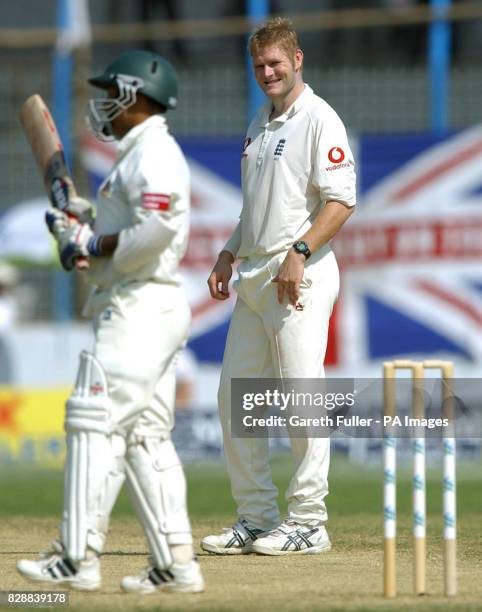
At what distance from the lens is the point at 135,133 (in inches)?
200

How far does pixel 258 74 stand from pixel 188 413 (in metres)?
6.55

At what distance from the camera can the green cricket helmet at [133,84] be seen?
16.7 feet

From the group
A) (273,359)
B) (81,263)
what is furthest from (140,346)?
(273,359)

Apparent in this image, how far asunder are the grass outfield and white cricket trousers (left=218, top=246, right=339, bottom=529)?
Result: 0.27 metres

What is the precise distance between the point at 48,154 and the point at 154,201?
677mm

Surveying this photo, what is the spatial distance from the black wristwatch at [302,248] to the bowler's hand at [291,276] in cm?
1

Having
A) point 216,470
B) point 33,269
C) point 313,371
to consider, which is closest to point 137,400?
point 313,371

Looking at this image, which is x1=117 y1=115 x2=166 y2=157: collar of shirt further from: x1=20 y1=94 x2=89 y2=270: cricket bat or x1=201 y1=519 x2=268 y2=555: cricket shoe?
x1=201 y1=519 x2=268 y2=555: cricket shoe

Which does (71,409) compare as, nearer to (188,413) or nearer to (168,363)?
(168,363)

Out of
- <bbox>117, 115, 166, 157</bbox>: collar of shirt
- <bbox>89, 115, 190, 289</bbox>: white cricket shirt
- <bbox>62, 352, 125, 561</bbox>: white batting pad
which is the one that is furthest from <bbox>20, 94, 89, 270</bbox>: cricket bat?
<bbox>62, 352, 125, 561</bbox>: white batting pad

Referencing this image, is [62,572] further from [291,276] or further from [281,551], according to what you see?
[291,276]

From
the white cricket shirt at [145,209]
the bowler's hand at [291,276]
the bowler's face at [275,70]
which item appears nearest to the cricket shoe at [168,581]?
the white cricket shirt at [145,209]

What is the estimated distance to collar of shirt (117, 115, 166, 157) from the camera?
5.07 m

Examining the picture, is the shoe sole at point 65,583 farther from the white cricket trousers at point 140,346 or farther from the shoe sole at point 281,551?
the shoe sole at point 281,551
